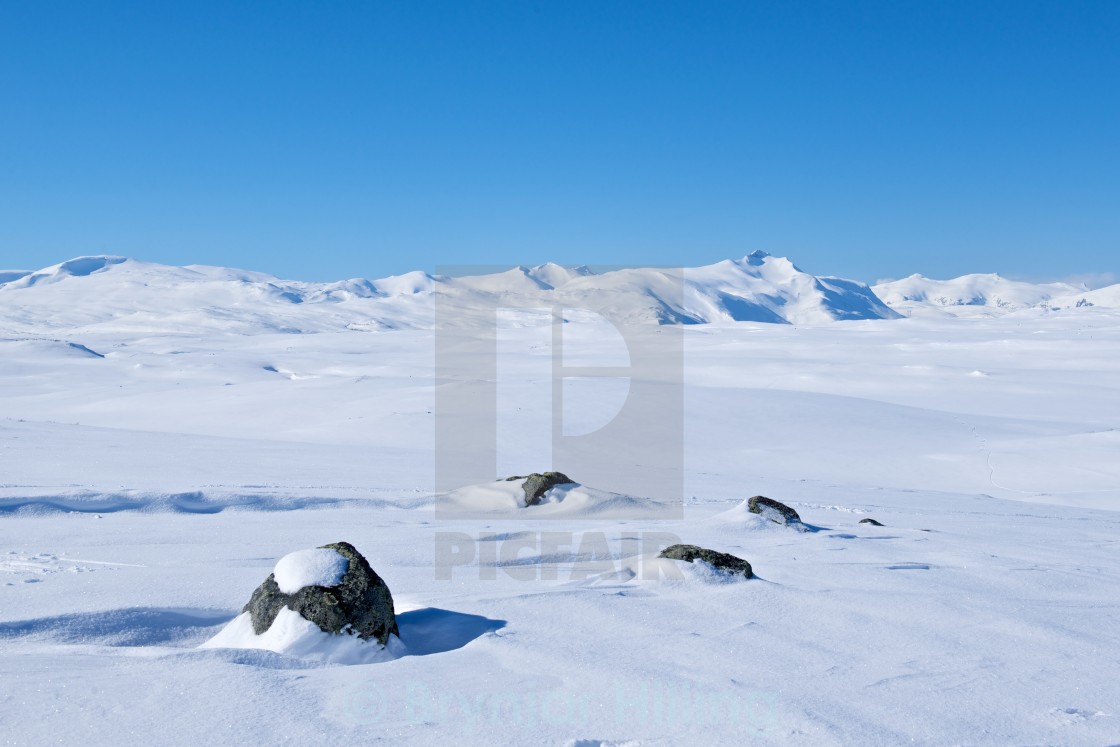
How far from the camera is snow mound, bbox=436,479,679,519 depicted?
8.35 metres

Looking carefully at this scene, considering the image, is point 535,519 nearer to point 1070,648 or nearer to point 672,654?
point 672,654

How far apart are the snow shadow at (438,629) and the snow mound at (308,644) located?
21 cm

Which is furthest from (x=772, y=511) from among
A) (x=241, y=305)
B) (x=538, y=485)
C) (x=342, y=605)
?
(x=241, y=305)

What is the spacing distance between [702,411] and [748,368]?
52.1ft

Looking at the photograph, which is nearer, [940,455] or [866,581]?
[866,581]

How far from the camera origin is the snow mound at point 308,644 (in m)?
3.67

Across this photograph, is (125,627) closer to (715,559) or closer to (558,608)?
(558,608)

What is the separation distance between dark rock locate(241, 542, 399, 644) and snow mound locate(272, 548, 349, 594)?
26 millimetres

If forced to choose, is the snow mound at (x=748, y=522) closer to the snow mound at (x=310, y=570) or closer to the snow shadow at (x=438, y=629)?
the snow shadow at (x=438, y=629)

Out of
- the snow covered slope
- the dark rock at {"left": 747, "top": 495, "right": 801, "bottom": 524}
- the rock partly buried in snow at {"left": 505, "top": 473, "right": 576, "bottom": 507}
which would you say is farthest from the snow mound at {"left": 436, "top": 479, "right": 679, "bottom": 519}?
the snow covered slope

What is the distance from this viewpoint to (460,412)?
2197cm

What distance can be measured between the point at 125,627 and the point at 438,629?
5.09 ft

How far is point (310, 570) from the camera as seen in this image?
156 inches

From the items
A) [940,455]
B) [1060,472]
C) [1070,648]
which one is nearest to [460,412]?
[940,455]
